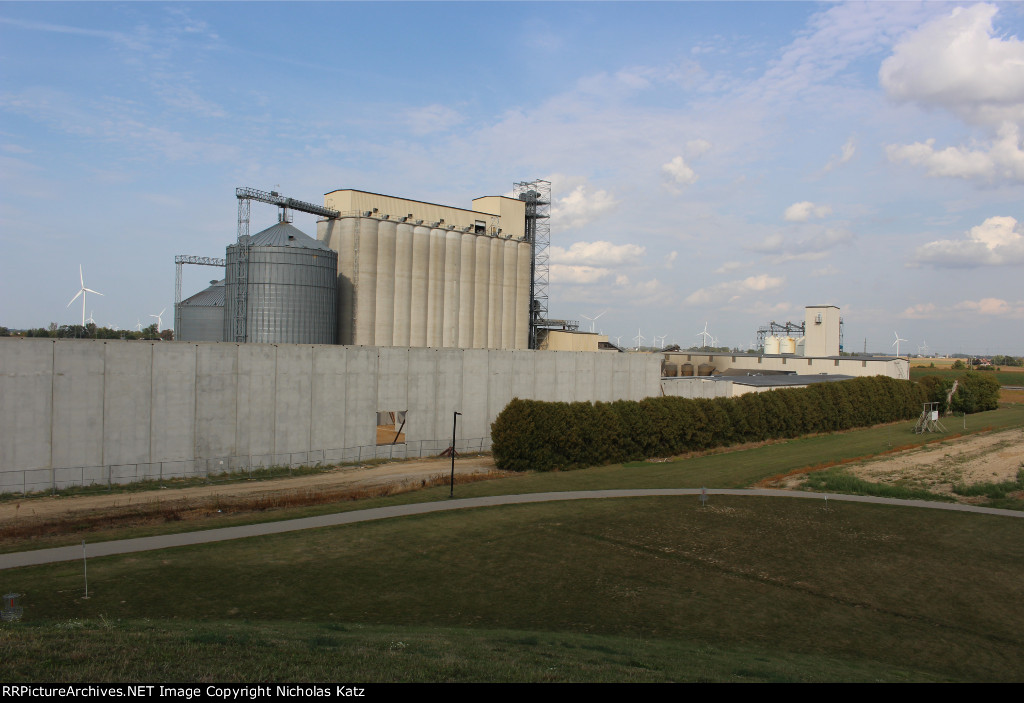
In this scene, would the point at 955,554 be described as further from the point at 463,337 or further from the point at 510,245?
the point at 510,245

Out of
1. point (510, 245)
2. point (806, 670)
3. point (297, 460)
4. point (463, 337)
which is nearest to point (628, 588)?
point (806, 670)

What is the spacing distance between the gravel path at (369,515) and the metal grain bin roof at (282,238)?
122ft

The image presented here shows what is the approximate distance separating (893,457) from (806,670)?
43186mm

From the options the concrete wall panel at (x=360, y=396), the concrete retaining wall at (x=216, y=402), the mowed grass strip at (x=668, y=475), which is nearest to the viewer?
the mowed grass strip at (x=668, y=475)

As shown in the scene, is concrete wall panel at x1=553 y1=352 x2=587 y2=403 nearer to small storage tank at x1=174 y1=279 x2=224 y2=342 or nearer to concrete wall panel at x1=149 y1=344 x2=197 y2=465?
concrete wall panel at x1=149 y1=344 x2=197 y2=465

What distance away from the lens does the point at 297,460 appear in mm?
47594

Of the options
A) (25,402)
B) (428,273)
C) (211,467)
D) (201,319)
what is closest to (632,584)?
(211,467)

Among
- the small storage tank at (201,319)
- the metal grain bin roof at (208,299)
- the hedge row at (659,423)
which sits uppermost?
the metal grain bin roof at (208,299)

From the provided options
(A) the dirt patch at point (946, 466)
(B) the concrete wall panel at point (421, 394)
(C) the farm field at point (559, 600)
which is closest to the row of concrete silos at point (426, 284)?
(B) the concrete wall panel at point (421, 394)

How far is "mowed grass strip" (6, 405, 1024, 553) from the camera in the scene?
1152 inches

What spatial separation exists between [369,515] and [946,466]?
40.5 m

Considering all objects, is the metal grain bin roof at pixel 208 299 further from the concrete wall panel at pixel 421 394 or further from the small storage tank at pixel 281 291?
the concrete wall panel at pixel 421 394

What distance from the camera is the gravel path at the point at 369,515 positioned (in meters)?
24.3

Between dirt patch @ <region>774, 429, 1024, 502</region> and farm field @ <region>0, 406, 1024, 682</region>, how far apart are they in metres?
7.89
